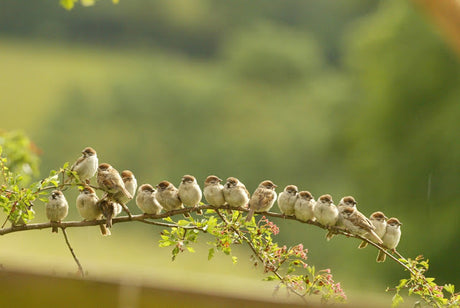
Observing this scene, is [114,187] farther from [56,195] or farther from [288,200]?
[288,200]

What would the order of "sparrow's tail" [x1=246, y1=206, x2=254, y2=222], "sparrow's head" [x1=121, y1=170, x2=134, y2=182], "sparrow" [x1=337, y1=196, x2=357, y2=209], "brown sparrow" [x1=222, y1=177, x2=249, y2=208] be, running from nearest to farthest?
"sparrow's tail" [x1=246, y1=206, x2=254, y2=222]
"brown sparrow" [x1=222, y1=177, x2=249, y2=208]
"sparrow's head" [x1=121, y1=170, x2=134, y2=182]
"sparrow" [x1=337, y1=196, x2=357, y2=209]

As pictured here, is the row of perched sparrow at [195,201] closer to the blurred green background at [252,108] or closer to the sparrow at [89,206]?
the sparrow at [89,206]

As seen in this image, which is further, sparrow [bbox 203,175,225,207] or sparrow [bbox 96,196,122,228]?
sparrow [bbox 203,175,225,207]

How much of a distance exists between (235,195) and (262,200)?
0.16 metres

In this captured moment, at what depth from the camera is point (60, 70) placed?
48.6 m

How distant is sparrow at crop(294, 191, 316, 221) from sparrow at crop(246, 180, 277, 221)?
15 centimetres

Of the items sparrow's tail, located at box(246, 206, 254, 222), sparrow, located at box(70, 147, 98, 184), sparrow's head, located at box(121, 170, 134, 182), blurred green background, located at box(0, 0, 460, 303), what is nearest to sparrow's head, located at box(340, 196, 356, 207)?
sparrow's tail, located at box(246, 206, 254, 222)

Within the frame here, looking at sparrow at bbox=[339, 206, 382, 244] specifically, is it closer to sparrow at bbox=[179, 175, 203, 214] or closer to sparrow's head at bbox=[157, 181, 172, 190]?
sparrow at bbox=[179, 175, 203, 214]

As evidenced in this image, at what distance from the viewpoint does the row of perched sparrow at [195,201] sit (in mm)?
3512

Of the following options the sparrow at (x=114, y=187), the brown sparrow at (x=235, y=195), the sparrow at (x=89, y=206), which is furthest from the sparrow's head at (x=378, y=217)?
the sparrow at (x=89, y=206)

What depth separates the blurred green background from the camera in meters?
17.9

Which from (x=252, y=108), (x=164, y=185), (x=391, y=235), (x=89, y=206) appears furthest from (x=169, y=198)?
(x=252, y=108)

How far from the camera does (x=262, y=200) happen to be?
3695mm

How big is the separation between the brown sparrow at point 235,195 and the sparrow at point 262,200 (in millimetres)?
54
